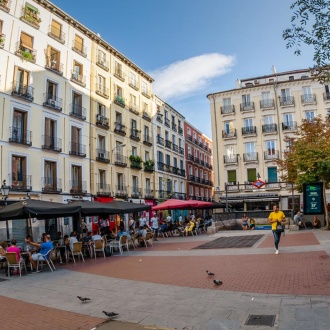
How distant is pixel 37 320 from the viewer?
6391 millimetres

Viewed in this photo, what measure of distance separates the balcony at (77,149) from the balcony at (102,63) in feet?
28.4

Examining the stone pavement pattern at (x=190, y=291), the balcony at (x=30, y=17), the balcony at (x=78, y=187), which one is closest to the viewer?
the stone pavement pattern at (x=190, y=291)

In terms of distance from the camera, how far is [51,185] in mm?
27047

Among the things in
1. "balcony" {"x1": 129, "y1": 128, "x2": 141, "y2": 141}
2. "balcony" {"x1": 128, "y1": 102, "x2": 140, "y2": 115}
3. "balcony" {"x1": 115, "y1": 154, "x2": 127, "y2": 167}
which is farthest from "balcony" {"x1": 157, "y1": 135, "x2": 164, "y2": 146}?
"balcony" {"x1": 115, "y1": 154, "x2": 127, "y2": 167}

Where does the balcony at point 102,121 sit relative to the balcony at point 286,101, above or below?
below

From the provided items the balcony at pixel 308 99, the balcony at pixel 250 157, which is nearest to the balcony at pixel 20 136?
the balcony at pixel 250 157

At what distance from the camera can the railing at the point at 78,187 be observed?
2894cm

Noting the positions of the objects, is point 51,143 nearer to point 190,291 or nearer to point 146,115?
point 146,115

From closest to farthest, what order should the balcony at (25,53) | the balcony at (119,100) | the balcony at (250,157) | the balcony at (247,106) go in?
the balcony at (25,53) < the balcony at (119,100) < the balcony at (250,157) < the balcony at (247,106)

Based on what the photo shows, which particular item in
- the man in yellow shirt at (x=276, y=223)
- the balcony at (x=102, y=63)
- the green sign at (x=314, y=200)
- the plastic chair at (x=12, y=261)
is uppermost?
the balcony at (x=102, y=63)

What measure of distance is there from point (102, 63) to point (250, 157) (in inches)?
822

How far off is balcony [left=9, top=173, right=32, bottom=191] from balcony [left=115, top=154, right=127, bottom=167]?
11.1 meters

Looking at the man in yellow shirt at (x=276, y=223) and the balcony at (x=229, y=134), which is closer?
the man in yellow shirt at (x=276, y=223)

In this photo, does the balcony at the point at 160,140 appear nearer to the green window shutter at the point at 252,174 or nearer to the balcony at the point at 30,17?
the green window shutter at the point at 252,174
